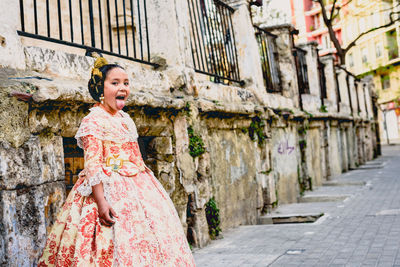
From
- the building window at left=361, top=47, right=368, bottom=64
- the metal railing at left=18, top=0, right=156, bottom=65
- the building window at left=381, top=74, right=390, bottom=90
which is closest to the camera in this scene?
the metal railing at left=18, top=0, right=156, bottom=65

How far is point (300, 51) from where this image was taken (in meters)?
13.2

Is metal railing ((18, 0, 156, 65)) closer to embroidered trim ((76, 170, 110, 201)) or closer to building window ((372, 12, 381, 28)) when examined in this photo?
embroidered trim ((76, 170, 110, 201))

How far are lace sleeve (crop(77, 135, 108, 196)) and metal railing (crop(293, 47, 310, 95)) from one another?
9.16 metres

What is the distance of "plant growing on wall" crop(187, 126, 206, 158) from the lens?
18.4ft

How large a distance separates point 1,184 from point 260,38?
7630mm

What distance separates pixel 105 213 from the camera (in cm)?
277

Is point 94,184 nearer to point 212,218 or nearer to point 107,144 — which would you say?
point 107,144

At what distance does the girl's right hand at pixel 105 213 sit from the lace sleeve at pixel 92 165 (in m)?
0.13

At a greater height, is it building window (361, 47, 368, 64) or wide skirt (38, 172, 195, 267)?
building window (361, 47, 368, 64)

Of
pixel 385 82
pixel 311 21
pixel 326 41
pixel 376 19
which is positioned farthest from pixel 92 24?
pixel 311 21

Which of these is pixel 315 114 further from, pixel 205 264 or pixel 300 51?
pixel 205 264

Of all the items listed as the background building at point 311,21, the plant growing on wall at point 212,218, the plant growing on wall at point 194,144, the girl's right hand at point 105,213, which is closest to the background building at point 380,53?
the background building at point 311,21

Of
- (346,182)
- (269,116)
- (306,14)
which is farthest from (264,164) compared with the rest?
(306,14)

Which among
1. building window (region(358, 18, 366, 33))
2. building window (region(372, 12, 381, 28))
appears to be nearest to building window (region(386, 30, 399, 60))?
building window (region(372, 12, 381, 28))
